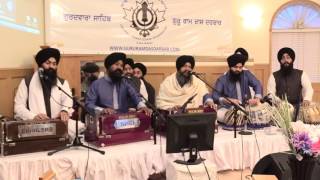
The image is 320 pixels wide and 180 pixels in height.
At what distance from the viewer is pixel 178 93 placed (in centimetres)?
528

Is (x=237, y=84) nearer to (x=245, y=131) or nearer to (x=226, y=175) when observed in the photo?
(x=245, y=131)

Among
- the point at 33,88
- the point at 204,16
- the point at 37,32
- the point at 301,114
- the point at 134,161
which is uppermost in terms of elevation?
the point at 204,16

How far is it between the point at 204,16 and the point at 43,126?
13.6 ft

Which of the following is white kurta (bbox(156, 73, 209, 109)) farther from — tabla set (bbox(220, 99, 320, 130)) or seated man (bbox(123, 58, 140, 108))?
tabla set (bbox(220, 99, 320, 130))

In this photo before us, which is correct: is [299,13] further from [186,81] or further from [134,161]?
[134,161]

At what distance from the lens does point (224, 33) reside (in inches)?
281

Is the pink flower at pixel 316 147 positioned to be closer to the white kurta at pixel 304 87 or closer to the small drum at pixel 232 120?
the small drum at pixel 232 120

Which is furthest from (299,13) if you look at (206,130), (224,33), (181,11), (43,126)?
(43,126)

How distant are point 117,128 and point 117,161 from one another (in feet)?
1.33

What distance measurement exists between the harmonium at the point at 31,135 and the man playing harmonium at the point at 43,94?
0.33 meters

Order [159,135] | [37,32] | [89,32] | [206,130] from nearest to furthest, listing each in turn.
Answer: [206,130], [159,135], [37,32], [89,32]

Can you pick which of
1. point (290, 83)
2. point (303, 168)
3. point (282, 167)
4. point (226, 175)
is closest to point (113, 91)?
point (226, 175)

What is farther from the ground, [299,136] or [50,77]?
[50,77]

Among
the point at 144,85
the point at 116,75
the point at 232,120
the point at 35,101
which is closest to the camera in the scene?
the point at 35,101
